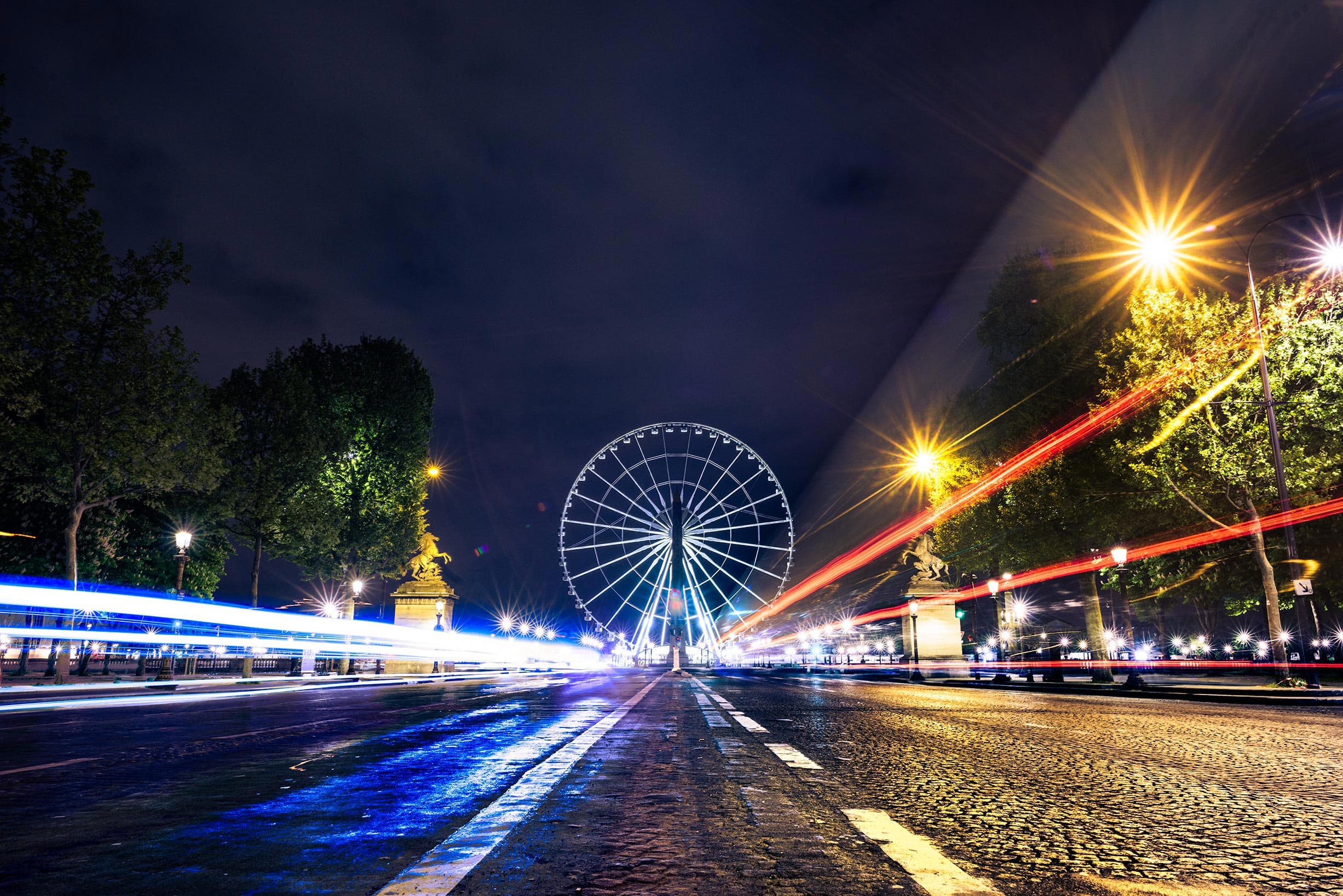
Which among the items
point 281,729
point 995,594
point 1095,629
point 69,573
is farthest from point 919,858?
point 995,594

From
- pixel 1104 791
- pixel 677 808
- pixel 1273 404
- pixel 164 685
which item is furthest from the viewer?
pixel 164 685

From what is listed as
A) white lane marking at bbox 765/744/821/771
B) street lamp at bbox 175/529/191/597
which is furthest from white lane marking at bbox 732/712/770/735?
street lamp at bbox 175/529/191/597

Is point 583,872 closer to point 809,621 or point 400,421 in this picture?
point 400,421

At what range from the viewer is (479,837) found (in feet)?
12.9

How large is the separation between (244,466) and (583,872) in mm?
39114

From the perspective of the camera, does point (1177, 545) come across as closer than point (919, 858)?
No

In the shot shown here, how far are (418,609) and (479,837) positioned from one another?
42352mm

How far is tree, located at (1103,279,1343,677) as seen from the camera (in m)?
24.6

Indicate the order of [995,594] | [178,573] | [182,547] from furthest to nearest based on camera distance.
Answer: [995,594], [182,547], [178,573]

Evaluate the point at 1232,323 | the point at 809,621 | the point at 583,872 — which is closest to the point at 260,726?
the point at 583,872

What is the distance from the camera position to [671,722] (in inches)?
464

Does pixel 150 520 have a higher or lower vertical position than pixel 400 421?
lower

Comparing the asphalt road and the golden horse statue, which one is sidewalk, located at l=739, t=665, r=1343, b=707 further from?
the golden horse statue

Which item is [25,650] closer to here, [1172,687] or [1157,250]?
[1172,687]
